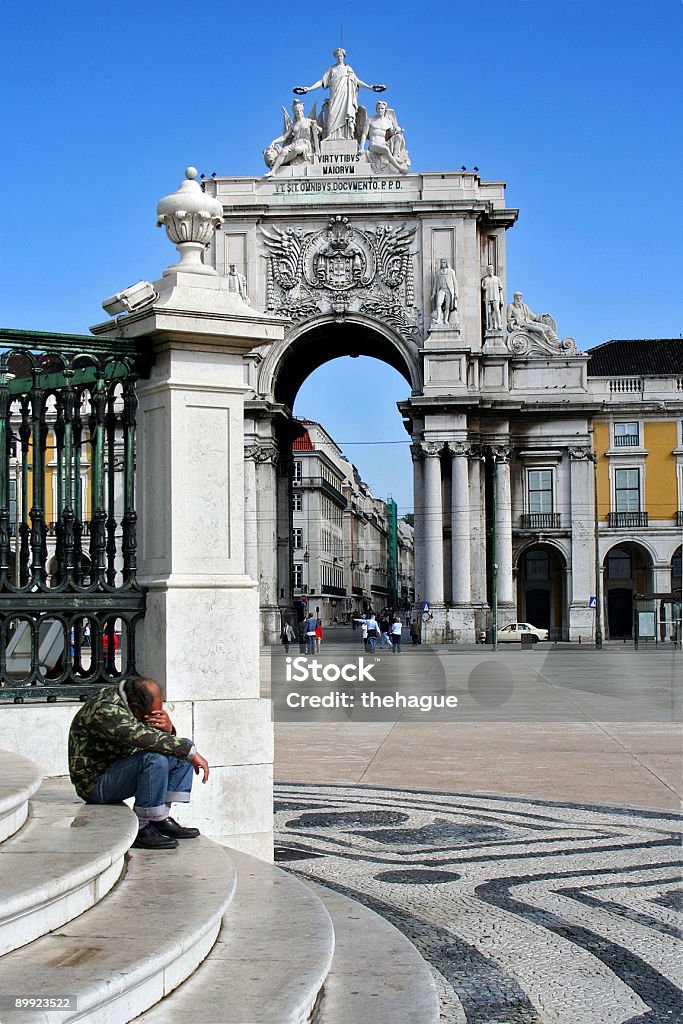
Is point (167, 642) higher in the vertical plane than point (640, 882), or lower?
higher

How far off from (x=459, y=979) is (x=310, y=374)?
2220 inches

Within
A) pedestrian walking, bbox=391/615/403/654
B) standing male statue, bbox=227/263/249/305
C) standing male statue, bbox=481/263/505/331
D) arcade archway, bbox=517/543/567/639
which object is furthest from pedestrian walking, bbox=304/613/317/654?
standing male statue, bbox=481/263/505/331

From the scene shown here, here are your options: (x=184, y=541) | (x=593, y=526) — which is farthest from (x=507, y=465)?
(x=184, y=541)

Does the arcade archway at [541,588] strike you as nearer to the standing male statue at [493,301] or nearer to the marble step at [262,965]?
the standing male statue at [493,301]

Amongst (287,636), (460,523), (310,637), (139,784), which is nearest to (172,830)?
(139,784)

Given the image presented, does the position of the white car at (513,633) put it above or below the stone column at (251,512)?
below

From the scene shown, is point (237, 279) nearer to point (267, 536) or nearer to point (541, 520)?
point (267, 536)

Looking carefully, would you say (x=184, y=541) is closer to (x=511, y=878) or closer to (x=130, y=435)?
(x=130, y=435)

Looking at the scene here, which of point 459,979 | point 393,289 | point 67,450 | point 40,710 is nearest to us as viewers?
point 459,979

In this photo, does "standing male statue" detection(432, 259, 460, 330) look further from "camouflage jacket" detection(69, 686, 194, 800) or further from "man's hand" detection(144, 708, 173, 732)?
"camouflage jacket" detection(69, 686, 194, 800)

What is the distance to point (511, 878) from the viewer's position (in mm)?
7758

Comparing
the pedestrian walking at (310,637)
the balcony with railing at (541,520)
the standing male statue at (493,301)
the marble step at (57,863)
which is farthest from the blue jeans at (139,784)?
the balcony with railing at (541,520)

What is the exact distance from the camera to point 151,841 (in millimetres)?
6242

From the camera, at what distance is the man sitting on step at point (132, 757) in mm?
6258
